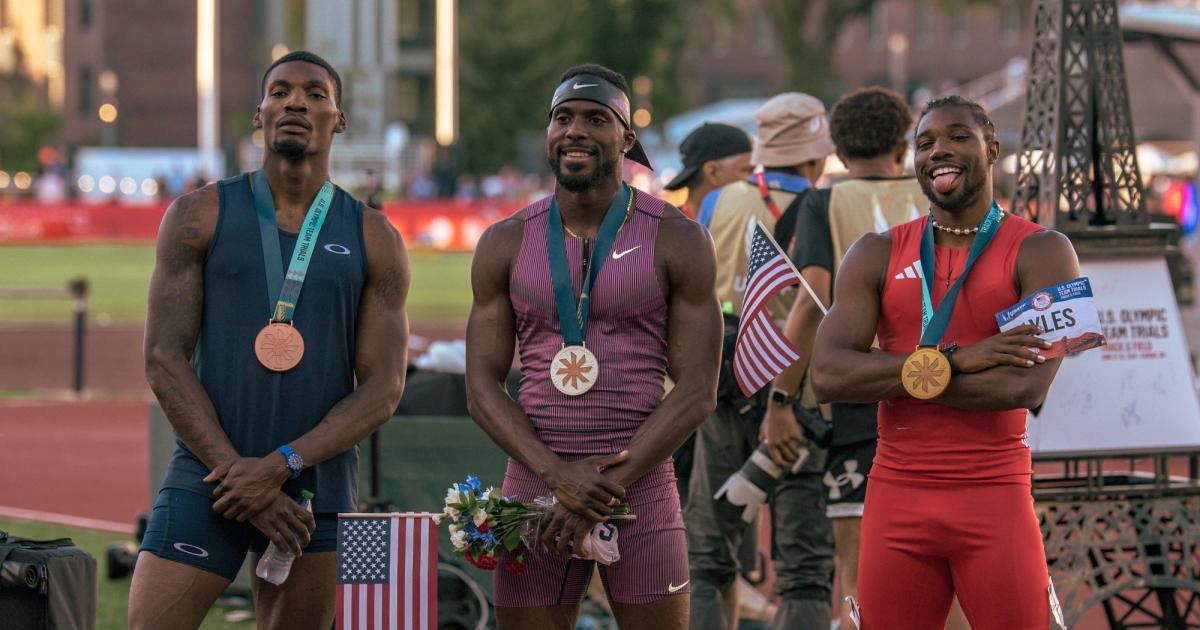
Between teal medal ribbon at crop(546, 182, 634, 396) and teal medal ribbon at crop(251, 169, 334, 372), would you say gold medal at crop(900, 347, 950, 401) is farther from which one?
teal medal ribbon at crop(251, 169, 334, 372)

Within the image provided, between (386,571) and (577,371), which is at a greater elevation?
(577,371)

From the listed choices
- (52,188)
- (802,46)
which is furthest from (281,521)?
(802,46)

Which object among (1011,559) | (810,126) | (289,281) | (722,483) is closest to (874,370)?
(1011,559)

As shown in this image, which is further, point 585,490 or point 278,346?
point 278,346

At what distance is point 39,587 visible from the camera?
500 centimetres

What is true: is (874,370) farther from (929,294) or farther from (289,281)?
(289,281)

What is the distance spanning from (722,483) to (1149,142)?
38.7 metres

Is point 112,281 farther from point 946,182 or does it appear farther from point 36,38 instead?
point 36,38

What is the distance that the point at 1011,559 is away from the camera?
15.1 ft

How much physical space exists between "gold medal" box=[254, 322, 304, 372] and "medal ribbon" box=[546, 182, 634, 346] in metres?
0.75

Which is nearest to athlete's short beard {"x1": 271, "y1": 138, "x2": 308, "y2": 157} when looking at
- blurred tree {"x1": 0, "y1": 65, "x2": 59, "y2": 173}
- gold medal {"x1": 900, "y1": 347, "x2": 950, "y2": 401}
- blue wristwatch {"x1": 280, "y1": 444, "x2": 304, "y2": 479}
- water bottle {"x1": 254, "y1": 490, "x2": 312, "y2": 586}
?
blue wristwatch {"x1": 280, "y1": 444, "x2": 304, "y2": 479}

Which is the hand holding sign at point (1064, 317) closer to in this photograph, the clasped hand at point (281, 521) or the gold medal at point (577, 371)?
the gold medal at point (577, 371)

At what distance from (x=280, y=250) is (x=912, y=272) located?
176 centimetres

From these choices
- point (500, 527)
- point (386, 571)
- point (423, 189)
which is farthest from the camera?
point (423, 189)
